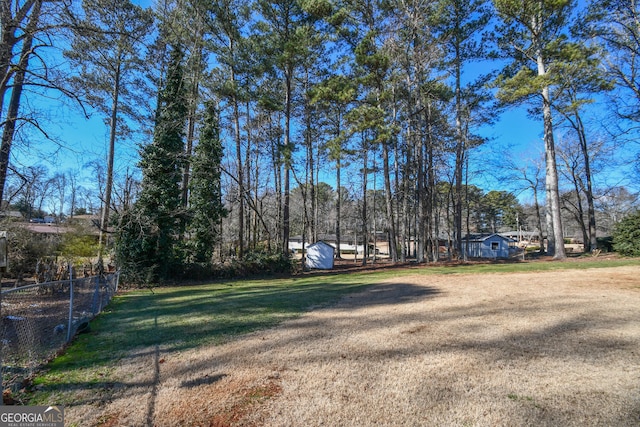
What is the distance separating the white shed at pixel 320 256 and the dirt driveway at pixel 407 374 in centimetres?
1577

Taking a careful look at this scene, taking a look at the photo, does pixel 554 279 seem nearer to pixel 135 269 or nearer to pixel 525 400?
pixel 525 400

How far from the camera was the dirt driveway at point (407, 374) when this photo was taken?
8.96ft

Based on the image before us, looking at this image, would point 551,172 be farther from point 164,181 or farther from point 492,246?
point 492,246

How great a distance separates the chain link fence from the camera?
412 cm

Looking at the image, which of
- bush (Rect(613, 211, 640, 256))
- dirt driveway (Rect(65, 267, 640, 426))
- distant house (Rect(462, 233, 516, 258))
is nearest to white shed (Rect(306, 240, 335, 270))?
dirt driveway (Rect(65, 267, 640, 426))

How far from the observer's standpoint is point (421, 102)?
62.1ft

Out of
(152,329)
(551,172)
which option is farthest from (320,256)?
(152,329)

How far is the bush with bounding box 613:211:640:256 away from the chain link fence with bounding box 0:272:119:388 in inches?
900

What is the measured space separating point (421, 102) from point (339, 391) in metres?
18.8

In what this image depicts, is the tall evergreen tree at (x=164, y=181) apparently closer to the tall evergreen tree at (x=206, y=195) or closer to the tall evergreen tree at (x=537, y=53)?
the tall evergreen tree at (x=206, y=195)

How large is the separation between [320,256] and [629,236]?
17.2m

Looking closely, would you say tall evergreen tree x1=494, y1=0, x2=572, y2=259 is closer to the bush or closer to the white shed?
the bush

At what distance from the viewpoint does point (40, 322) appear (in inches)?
239

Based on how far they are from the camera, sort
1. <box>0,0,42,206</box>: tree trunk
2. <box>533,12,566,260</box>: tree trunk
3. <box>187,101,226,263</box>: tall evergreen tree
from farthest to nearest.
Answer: <box>187,101,226,263</box>: tall evergreen tree
<box>533,12,566,260</box>: tree trunk
<box>0,0,42,206</box>: tree trunk
